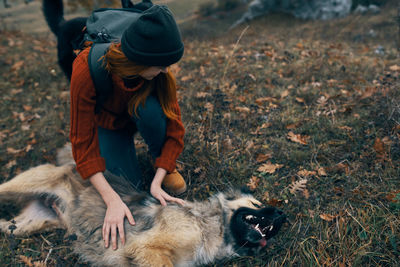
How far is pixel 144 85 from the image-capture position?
2.31 metres

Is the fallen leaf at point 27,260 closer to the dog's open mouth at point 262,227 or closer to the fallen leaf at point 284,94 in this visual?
the dog's open mouth at point 262,227

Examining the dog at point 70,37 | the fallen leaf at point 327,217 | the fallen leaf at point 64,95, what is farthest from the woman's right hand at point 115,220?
the fallen leaf at point 64,95

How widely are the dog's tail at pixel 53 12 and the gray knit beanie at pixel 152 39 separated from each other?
1425mm

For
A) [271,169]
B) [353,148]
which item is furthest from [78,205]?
[353,148]

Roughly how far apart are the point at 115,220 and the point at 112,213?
0.19ft

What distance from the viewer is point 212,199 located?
2432mm

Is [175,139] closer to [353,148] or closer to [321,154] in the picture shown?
[321,154]

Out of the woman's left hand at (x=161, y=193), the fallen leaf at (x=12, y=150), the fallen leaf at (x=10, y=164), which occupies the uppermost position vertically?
the woman's left hand at (x=161, y=193)

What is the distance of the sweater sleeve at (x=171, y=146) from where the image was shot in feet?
8.39

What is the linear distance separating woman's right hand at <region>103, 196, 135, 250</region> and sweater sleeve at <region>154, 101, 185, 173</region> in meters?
0.53

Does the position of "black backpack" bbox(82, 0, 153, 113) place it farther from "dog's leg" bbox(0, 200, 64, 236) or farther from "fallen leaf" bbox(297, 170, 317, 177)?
"fallen leaf" bbox(297, 170, 317, 177)

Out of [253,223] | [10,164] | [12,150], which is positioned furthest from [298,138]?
[12,150]

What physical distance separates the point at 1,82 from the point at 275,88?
17.4ft

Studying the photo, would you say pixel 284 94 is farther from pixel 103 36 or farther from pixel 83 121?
pixel 83 121
